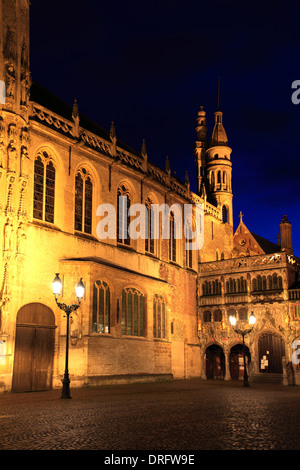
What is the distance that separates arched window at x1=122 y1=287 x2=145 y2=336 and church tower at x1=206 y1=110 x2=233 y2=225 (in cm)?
2084

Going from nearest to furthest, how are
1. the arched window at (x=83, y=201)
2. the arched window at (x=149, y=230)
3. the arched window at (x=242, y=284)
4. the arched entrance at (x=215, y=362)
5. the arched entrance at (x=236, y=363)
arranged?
the arched window at (x=83, y=201) < the arched window at (x=149, y=230) < the arched window at (x=242, y=284) < the arched entrance at (x=236, y=363) < the arched entrance at (x=215, y=362)

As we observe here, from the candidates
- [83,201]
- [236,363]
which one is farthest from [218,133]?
[83,201]

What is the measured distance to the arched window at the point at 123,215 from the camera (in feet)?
107

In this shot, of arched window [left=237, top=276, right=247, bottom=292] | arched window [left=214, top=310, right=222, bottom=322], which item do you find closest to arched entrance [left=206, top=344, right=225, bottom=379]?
arched window [left=214, top=310, right=222, bottom=322]

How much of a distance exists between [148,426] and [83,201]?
2004cm

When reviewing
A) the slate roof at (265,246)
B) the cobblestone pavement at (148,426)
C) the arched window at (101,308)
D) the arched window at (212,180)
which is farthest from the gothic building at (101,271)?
the slate roof at (265,246)

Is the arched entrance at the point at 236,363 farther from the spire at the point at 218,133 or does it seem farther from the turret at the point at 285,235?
the spire at the point at 218,133

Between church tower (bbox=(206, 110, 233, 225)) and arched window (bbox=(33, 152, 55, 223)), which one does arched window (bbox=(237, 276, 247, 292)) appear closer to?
church tower (bbox=(206, 110, 233, 225))

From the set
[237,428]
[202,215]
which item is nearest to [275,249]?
[202,215]

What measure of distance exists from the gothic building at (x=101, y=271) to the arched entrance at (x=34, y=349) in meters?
0.06

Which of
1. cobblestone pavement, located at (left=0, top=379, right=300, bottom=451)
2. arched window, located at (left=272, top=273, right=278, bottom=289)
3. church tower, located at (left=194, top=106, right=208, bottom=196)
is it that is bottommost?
cobblestone pavement, located at (left=0, top=379, right=300, bottom=451)

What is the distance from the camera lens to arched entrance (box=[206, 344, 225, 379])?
135 ft

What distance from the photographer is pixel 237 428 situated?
1063 cm

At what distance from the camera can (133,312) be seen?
31031mm
